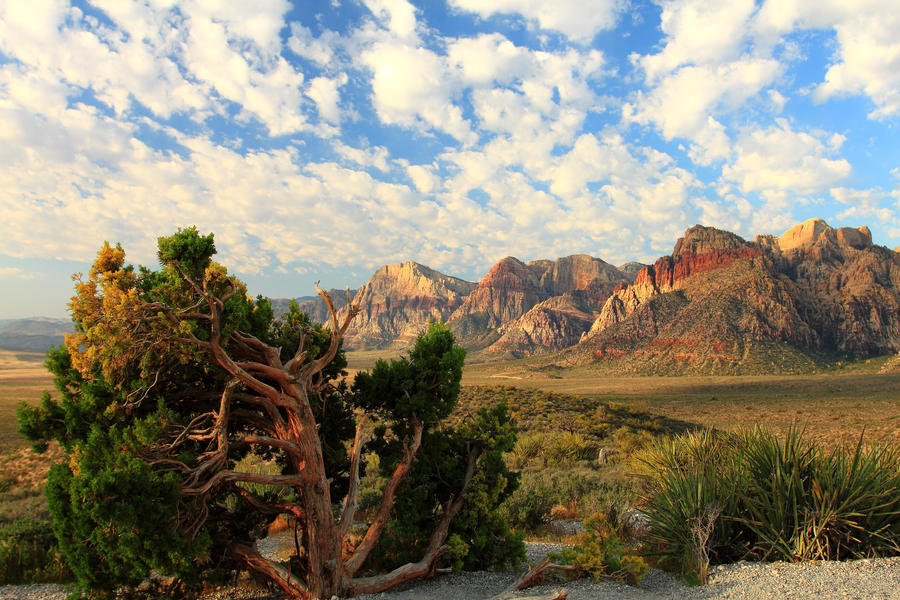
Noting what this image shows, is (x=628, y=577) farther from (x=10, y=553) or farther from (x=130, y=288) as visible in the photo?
(x=10, y=553)

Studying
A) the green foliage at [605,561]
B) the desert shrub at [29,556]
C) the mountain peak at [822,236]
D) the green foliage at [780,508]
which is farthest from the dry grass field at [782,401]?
the mountain peak at [822,236]

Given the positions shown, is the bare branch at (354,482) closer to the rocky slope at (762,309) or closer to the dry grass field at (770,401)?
the dry grass field at (770,401)

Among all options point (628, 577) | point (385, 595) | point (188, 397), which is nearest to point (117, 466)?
point (188, 397)

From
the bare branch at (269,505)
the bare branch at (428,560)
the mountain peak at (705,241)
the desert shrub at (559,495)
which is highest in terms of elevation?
the mountain peak at (705,241)

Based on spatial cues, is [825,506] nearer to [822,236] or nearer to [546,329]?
[822,236]

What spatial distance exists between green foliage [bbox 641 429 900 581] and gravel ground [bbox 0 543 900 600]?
0.28 m

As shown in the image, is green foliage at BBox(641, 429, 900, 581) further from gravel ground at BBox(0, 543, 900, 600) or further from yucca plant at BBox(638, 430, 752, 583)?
gravel ground at BBox(0, 543, 900, 600)

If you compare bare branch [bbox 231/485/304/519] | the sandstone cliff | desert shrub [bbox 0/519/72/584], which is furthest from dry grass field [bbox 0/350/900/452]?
the sandstone cliff

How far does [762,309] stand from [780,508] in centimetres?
9295

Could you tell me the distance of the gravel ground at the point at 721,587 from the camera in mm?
5324

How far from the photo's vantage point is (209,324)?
6.52 metres

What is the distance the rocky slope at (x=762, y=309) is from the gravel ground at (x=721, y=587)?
3014 inches

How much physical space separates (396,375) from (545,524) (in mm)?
5553

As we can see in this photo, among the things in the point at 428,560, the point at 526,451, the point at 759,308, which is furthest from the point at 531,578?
the point at 759,308
